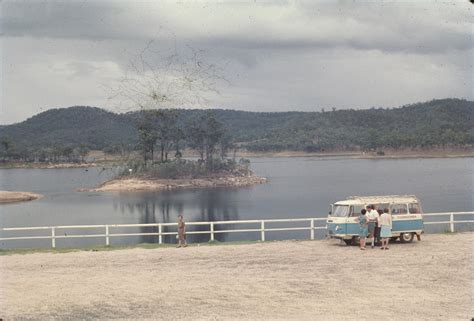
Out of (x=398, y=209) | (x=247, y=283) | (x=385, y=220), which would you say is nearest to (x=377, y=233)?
(x=385, y=220)

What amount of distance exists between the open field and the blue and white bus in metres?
0.73

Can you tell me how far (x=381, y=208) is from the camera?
2669cm

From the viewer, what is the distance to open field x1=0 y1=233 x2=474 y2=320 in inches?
639

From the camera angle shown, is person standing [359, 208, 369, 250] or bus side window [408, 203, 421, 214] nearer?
person standing [359, 208, 369, 250]

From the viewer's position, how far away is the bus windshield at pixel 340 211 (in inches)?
1035

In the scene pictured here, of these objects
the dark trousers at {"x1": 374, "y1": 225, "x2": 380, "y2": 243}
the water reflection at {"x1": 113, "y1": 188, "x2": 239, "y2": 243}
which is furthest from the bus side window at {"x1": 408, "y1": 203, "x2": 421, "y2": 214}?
the water reflection at {"x1": 113, "y1": 188, "x2": 239, "y2": 243}

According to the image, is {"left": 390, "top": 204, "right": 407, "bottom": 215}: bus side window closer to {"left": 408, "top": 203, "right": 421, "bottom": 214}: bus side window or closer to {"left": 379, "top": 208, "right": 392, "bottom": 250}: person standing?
{"left": 408, "top": 203, "right": 421, "bottom": 214}: bus side window

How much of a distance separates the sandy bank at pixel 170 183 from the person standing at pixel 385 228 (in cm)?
10949

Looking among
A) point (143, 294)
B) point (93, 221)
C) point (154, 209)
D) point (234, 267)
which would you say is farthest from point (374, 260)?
point (154, 209)

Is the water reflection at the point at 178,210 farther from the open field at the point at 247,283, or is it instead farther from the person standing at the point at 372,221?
the open field at the point at 247,283

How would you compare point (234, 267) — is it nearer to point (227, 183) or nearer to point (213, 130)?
point (227, 183)

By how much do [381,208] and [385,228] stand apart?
197 centimetres

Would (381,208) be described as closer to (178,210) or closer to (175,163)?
(178,210)

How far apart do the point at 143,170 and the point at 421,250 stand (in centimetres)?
12767
